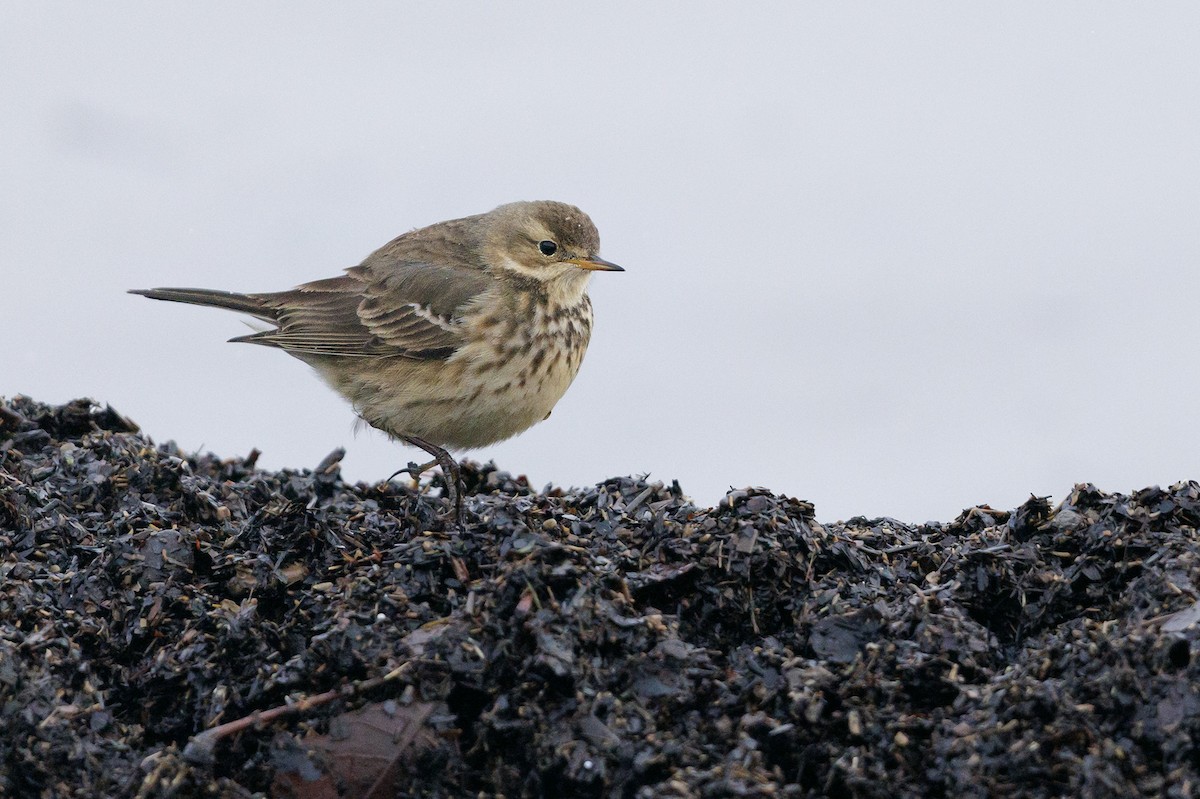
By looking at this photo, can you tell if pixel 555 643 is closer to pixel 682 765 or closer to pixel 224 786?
pixel 682 765

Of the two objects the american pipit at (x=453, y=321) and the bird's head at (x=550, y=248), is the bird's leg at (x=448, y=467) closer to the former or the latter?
the american pipit at (x=453, y=321)

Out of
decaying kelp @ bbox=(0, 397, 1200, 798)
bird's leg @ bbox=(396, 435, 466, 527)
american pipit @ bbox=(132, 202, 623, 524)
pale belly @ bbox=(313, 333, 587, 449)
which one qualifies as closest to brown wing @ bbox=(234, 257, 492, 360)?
american pipit @ bbox=(132, 202, 623, 524)

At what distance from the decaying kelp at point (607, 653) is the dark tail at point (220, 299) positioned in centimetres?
245

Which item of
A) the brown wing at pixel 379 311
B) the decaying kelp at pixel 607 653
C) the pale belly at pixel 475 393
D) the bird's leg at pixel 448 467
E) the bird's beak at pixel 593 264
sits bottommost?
the decaying kelp at pixel 607 653

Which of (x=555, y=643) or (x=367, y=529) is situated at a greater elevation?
(x=367, y=529)

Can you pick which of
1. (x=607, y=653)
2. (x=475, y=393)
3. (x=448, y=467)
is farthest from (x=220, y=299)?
(x=607, y=653)

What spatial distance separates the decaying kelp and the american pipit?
4.54ft

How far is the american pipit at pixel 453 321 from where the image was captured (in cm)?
682

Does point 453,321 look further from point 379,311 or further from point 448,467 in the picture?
point 448,467

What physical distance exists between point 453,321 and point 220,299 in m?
1.67

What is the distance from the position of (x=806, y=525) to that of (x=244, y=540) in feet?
7.07

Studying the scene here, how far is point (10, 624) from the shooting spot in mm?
4707

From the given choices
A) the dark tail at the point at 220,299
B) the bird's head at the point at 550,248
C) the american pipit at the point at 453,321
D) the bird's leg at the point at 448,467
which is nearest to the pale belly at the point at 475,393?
the american pipit at the point at 453,321

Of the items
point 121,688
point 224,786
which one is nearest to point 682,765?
point 224,786
